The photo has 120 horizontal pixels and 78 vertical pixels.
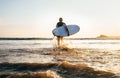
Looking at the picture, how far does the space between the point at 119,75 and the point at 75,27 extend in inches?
476

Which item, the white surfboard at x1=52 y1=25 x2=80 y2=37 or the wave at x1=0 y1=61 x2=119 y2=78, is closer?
the wave at x1=0 y1=61 x2=119 y2=78

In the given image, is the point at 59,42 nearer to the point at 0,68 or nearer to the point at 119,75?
the point at 0,68

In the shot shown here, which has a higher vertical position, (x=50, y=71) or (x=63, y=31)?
(x=63, y=31)

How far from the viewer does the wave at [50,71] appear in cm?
915

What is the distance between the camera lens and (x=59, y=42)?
70.3 ft

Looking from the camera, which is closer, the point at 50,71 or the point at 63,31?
the point at 50,71

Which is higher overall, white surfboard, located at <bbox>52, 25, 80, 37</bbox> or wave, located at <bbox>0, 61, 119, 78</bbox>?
white surfboard, located at <bbox>52, 25, 80, 37</bbox>

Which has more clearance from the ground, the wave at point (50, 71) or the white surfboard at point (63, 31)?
the white surfboard at point (63, 31)

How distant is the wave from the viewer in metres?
9.15

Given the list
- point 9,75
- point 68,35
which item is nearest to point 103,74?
point 9,75

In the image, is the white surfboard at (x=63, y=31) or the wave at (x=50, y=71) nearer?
the wave at (x=50, y=71)

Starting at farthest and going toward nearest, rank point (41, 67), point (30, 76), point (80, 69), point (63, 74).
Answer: point (41, 67), point (80, 69), point (63, 74), point (30, 76)

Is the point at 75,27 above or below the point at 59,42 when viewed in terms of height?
above

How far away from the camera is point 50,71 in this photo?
10.2 metres
